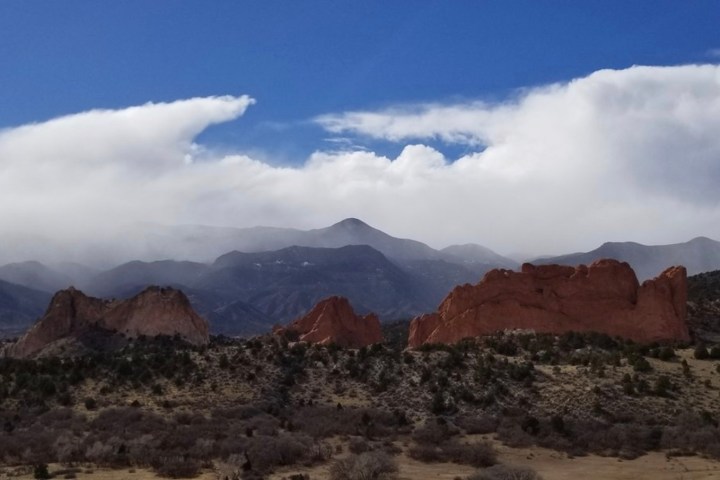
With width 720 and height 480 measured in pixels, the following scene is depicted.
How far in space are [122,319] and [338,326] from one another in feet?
88.9

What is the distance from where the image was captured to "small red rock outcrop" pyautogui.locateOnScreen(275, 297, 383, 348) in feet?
256

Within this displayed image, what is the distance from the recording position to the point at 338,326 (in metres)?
78.9

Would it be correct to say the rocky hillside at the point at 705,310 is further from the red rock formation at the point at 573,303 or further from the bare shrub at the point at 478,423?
the bare shrub at the point at 478,423

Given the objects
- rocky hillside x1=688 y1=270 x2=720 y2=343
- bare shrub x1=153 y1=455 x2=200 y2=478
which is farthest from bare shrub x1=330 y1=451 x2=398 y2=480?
rocky hillside x1=688 y1=270 x2=720 y2=343

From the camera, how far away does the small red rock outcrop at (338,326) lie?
3068 inches

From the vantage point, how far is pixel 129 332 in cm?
8588

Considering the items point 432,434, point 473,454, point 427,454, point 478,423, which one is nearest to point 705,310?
point 478,423

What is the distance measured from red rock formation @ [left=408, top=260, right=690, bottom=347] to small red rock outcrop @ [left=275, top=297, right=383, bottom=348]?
12.4 m

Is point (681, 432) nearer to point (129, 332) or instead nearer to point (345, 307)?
point (345, 307)

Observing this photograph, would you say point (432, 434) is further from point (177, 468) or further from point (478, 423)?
point (177, 468)

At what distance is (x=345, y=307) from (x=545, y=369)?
121 ft

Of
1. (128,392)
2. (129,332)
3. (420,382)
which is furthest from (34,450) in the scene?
(129,332)

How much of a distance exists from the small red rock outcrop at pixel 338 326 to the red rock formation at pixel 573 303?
12.4 m

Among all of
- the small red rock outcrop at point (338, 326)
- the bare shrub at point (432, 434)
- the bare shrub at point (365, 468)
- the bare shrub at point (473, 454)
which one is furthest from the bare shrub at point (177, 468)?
the small red rock outcrop at point (338, 326)
